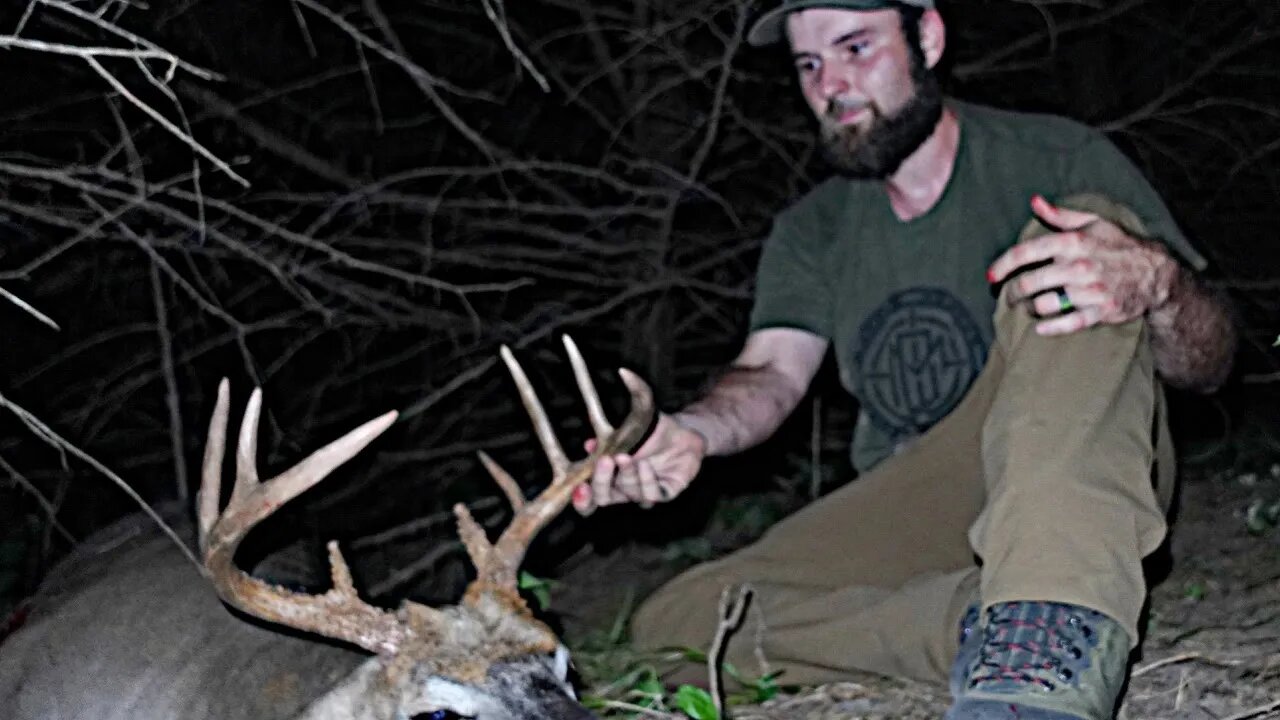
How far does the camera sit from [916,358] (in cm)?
332

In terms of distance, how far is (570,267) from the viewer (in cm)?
667

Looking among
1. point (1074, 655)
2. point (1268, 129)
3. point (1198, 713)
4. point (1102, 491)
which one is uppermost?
point (1102, 491)

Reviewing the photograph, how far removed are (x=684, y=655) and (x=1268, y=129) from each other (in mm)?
5924

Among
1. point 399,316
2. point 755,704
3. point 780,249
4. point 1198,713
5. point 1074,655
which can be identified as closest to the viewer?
point 1074,655

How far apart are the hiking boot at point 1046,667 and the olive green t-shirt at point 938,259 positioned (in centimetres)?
108

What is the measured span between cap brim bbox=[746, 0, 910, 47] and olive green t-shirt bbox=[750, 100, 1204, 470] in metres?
0.36

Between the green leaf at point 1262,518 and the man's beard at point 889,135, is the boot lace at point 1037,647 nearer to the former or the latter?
the man's beard at point 889,135

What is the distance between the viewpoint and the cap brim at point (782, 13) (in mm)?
3430

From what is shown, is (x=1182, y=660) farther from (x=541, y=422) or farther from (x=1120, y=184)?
(x=541, y=422)


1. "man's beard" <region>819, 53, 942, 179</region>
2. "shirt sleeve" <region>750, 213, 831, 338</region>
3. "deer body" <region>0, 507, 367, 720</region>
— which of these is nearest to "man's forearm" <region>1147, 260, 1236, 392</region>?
"man's beard" <region>819, 53, 942, 179</region>

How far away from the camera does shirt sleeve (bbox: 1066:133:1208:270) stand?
10.1ft

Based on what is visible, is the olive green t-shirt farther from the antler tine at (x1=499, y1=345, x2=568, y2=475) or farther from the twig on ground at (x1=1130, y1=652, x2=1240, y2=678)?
the antler tine at (x1=499, y1=345, x2=568, y2=475)

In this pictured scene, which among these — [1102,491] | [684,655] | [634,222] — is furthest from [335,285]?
[1102,491]

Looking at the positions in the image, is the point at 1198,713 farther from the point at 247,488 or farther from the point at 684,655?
the point at 247,488
